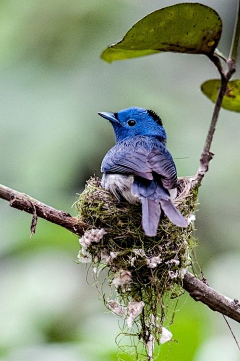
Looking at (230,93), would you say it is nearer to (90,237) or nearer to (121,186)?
(121,186)

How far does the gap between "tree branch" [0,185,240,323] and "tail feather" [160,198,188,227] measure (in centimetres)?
21

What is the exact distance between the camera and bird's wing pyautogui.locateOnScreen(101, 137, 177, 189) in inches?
108

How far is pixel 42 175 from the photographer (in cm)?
400

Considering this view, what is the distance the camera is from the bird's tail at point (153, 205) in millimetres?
2426

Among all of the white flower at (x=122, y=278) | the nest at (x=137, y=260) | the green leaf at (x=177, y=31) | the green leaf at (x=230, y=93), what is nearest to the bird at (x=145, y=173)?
the nest at (x=137, y=260)

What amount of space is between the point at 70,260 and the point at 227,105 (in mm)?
1319

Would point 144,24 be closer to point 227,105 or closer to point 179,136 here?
point 227,105

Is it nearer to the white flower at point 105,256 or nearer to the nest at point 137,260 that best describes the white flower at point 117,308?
the nest at point 137,260

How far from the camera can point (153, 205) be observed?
261 cm

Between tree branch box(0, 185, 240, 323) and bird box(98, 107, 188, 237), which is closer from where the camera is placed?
tree branch box(0, 185, 240, 323)

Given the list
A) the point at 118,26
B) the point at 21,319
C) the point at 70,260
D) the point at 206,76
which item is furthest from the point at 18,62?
the point at 21,319

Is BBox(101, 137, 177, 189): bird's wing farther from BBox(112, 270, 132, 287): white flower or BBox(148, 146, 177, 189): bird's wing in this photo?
BBox(112, 270, 132, 287): white flower

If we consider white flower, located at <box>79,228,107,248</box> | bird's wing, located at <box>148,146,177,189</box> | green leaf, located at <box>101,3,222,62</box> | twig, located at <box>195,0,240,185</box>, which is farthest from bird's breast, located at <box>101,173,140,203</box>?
green leaf, located at <box>101,3,222,62</box>

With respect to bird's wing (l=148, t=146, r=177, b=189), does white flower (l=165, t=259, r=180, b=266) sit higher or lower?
lower
